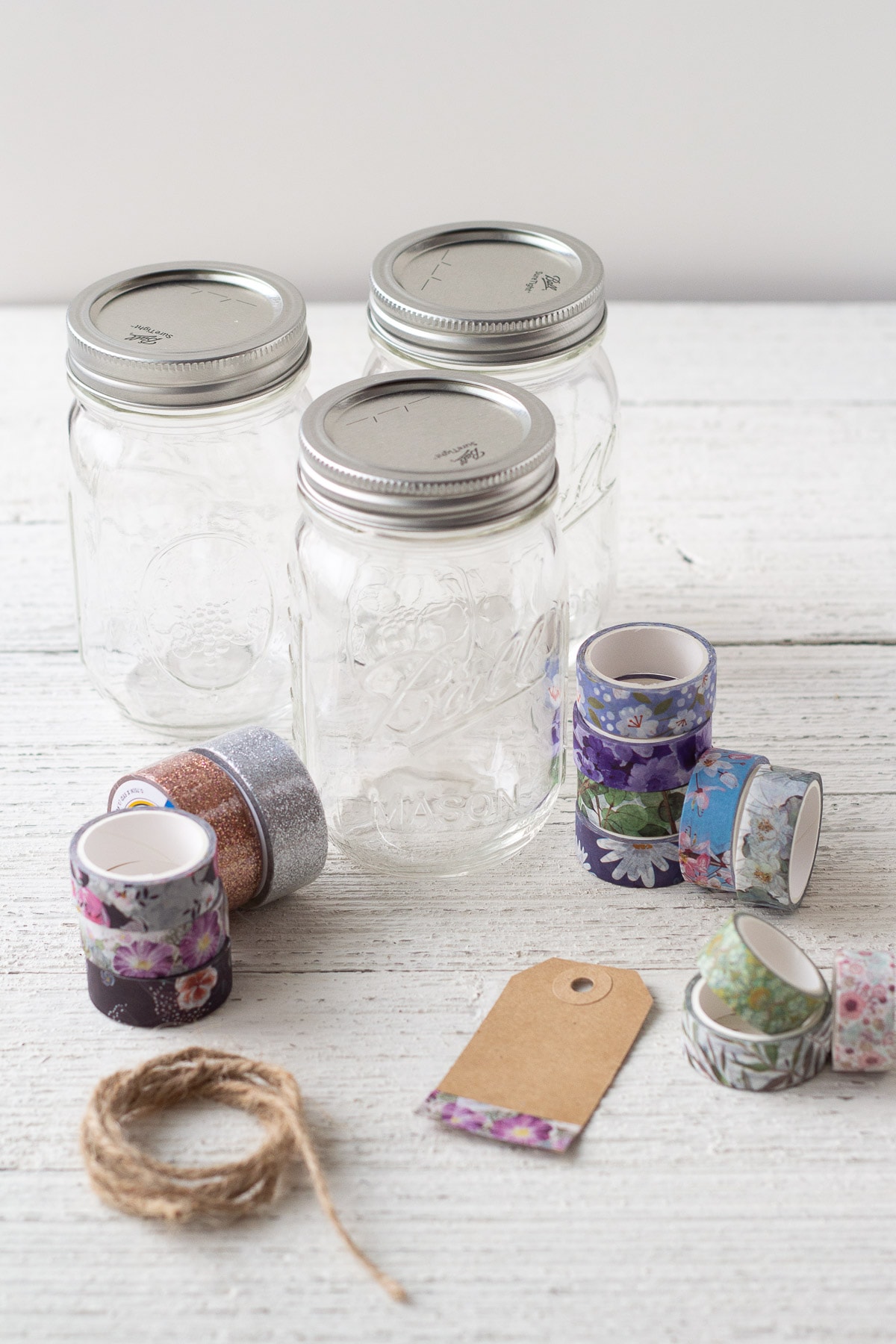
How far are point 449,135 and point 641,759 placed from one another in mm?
1001

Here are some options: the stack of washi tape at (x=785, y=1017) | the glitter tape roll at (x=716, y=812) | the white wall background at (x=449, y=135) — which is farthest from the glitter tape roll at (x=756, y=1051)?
the white wall background at (x=449, y=135)

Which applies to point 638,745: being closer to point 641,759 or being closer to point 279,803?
point 641,759

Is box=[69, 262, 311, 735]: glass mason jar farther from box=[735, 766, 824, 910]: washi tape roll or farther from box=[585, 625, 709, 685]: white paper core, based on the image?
box=[735, 766, 824, 910]: washi tape roll

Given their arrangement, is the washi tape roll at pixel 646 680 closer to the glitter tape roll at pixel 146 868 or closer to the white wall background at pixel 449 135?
the glitter tape roll at pixel 146 868

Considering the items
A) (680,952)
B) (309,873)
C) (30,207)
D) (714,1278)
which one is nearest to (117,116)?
(30,207)

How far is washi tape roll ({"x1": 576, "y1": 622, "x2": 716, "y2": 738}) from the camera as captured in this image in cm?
85

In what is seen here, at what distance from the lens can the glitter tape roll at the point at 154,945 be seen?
756 millimetres

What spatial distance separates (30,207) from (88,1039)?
119 cm

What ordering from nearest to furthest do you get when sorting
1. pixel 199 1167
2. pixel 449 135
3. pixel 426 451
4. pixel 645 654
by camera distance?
1. pixel 199 1167
2. pixel 426 451
3. pixel 645 654
4. pixel 449 135

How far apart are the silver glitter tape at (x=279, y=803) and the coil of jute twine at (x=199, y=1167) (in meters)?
0.12

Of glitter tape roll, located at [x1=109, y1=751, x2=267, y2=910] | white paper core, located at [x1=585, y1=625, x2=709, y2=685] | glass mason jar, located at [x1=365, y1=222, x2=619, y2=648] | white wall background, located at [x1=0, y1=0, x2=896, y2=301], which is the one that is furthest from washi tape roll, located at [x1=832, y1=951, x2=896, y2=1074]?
white wall background, located at [x1=0, y1=0, x2=896, y2=301]

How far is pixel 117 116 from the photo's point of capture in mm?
1617

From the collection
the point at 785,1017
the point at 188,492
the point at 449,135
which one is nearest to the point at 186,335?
the point at 188,492

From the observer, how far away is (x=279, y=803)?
2.76 feet
